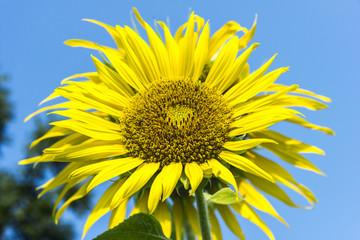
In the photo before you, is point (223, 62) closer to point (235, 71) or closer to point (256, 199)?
point (235, 71)

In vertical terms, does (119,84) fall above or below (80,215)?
above

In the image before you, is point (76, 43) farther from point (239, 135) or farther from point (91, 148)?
point (239, 135)

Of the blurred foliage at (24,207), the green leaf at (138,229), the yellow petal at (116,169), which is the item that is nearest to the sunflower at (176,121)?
the yellow petal at (116,169)

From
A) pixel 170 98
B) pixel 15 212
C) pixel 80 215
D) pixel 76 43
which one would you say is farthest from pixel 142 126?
pixel 15 212

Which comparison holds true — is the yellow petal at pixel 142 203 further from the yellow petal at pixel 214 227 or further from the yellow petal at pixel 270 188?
the yellow petal at pixel 270 188

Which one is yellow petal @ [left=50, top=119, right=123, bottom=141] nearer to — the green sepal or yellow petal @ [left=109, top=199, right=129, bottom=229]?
yellow petal @ [left=109, top=199, right=129, bottom=229]

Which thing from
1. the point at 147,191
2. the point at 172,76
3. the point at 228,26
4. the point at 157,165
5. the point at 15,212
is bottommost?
the point at 15,212
